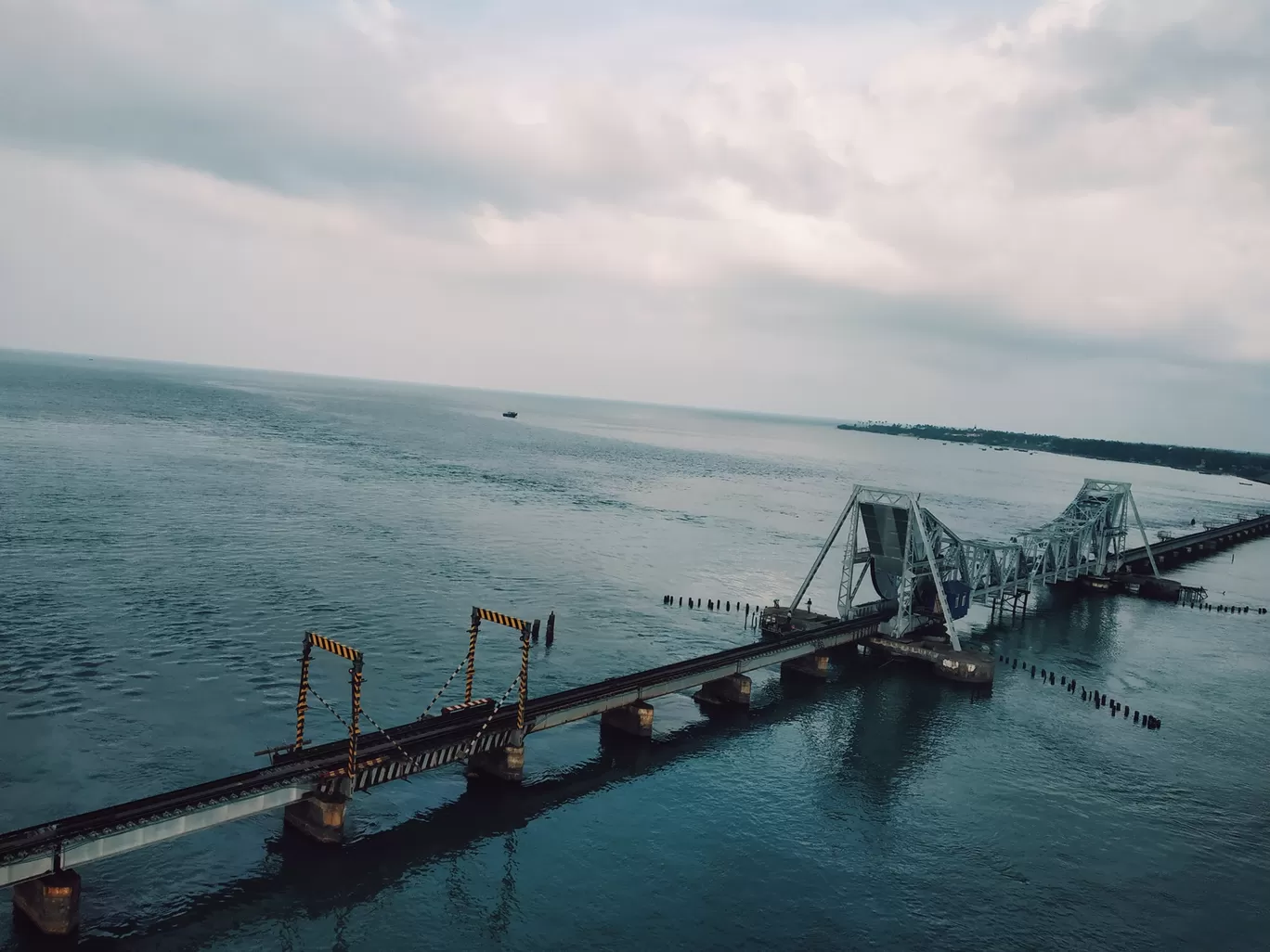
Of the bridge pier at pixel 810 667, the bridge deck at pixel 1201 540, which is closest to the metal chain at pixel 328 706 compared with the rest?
the bridge pier at pixel 810 667

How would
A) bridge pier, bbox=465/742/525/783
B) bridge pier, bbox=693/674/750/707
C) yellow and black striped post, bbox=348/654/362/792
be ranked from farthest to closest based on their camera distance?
bridge pier, bbox=693/674/750/707
bridge pier, bbox=465/742/525/783
yellow and black striped post, bbox=348/654/362/792

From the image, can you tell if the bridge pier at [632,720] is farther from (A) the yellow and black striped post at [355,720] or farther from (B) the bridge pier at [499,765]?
(A) the yellow and black striped post at [355,720]

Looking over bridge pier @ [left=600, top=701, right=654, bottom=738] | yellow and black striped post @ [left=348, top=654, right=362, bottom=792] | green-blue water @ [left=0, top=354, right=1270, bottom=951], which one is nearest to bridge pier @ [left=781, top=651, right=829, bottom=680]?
green-blue water @ [left=0, top=354, right=1270, bottom=951]

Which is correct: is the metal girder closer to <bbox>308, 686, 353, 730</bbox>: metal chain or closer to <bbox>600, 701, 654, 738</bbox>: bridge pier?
<bbox>308, 686, 353, 730</bbox>: metal chain

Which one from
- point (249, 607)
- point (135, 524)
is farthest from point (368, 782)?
point (135, 524)

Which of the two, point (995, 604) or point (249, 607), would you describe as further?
point (995, 604)

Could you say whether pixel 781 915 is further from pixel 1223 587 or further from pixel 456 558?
pixel 1223 587

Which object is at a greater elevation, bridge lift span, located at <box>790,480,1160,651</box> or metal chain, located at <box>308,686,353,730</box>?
bridge lift span, located at <box>790,480,1160,651</box>

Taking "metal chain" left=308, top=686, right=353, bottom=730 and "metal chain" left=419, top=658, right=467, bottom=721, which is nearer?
"metal chain" left=308, top=686, right=353, bottom=730
